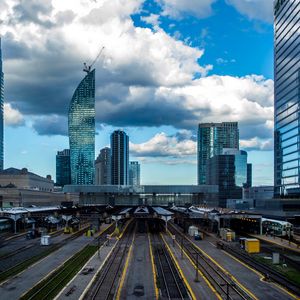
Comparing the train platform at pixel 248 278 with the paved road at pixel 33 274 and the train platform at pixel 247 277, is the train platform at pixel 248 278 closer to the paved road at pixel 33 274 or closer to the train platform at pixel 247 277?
the train platform at pixel 247 277

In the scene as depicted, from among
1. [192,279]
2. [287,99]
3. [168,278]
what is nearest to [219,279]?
[192,279]

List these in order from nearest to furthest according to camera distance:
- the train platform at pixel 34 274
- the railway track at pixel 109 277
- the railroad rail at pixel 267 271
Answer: the railway track at pixel 109 277
the train platform at pixel 34 274
the railroad rail at pixel 267 271

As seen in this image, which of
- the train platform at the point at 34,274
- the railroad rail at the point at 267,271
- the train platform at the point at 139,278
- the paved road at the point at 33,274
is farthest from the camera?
the railroad rail at the point at 267,271

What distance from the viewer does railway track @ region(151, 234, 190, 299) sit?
44662mm

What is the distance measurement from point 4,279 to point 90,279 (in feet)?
32.2

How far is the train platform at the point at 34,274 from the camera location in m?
46.8

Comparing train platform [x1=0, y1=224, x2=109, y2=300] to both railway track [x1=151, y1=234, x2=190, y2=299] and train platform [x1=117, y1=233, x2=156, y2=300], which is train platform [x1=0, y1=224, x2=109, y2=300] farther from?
railway track [x1=151, y1=234, x2=190, y2=299]

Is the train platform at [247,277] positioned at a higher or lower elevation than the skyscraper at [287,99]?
lower

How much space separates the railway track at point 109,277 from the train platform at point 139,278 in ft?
3.89

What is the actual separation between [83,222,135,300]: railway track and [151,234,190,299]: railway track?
194 inches

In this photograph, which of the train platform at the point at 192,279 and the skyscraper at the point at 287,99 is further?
the skyscraper at the point at 287,99

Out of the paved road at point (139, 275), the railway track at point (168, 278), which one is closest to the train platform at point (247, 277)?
the railway track at point (168, 278)

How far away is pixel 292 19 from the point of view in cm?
17875

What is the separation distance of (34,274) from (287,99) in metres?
147
